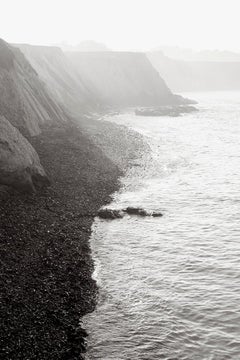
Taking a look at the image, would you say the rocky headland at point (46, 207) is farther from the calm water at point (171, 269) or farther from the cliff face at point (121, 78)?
the cliff face at point (121, 78)

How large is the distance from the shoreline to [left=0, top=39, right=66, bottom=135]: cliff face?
224cm

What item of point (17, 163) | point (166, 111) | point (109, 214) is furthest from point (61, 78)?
point (109, 214)

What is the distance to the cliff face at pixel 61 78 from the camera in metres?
72.1

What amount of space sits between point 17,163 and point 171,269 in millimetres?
12432

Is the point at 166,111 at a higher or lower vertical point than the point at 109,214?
higher

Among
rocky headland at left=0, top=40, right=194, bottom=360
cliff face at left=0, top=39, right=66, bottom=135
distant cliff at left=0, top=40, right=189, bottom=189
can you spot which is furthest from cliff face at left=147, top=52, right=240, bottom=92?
cliff face at left=0, top=39, right=66, bottom=135

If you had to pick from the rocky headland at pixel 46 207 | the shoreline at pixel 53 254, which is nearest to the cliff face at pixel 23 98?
the rocky headland at pixel 46 207

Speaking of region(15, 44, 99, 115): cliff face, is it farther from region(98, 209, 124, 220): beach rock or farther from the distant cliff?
region(98, 209, 124, 220): beach rock

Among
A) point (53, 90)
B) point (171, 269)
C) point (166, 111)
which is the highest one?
point (53, 90)

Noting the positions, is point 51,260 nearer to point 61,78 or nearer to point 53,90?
point 53,90

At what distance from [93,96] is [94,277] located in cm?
7084

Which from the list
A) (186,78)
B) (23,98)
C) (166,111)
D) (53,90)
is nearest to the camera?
(23,98)

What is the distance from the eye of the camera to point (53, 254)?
21141 millimetres

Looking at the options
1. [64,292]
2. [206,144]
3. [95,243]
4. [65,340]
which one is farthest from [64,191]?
[206,144]
